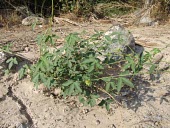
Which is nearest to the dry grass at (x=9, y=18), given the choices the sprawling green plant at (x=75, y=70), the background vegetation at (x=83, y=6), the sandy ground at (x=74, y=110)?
the background vegetation at (x=83, y=6)

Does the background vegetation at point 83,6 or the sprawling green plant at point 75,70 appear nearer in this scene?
Answer: the sprawling green plant at point 75,70

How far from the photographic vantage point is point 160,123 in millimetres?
2492

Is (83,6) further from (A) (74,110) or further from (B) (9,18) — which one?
(A) (74,110)

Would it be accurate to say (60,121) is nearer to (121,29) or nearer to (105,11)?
(121,29)

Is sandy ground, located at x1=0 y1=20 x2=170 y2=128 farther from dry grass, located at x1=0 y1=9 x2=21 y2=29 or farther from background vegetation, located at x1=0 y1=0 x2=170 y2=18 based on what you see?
background vegetation, located at x1=0 y1=0 x2=170 y2=18

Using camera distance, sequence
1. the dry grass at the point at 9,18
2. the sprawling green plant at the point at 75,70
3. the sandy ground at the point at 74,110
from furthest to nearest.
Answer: the dry grass at the point at 9,18
the sandy ground at the point at 74,110
the sprawling green plant at the point at 75,70

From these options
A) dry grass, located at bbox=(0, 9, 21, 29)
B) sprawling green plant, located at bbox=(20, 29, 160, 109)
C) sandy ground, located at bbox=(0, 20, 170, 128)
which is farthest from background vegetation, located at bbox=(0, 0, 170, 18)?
sprawling green plant, located at bbox=(20, 29, 160, 109)

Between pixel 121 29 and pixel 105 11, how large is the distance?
183 centimetres

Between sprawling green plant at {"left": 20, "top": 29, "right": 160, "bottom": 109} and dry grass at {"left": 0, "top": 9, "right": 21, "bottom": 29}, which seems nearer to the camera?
sprawling green plant at {"left": 20, "top": 29, "right": 160, "bottom": 109}

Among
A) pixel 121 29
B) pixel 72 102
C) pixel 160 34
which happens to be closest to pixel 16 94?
pixel 72 102

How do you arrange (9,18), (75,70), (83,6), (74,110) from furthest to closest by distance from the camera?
(83,6) → (9,18) → (74,110) → (75,70)

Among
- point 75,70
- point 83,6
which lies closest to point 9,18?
point 83,6

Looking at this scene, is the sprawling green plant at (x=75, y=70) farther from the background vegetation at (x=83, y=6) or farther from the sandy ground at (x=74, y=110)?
the background vegetation at (x=83, y=6)

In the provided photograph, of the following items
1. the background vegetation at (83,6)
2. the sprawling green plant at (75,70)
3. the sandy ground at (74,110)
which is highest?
the background vegetation at (83,6)
